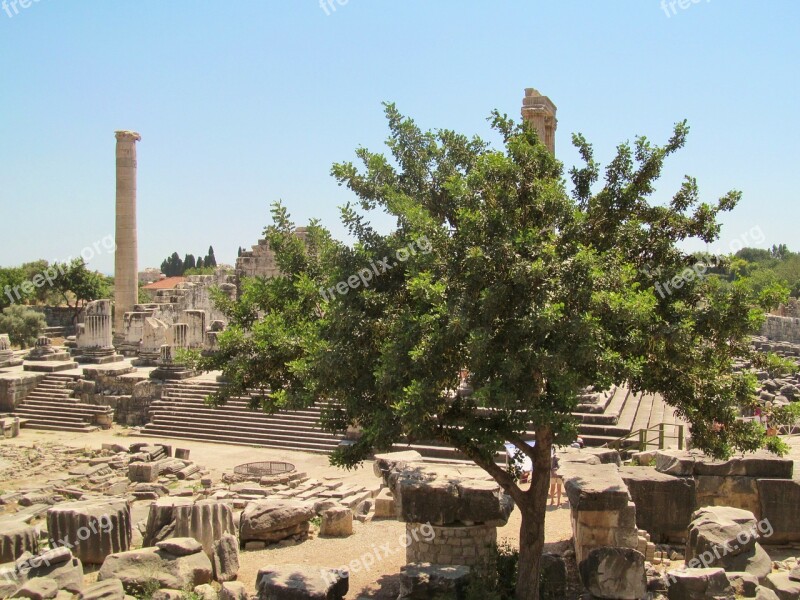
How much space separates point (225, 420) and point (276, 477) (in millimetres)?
5981

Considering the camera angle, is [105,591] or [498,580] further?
[498,580]

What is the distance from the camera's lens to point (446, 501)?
955 centimetres

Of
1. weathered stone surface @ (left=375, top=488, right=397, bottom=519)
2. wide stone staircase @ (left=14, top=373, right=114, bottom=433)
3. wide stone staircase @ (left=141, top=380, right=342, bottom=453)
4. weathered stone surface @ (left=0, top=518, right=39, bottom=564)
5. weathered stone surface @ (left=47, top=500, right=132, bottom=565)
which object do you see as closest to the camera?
weathered stone surface @ (left=0, top=518, right=39, bottom=564)

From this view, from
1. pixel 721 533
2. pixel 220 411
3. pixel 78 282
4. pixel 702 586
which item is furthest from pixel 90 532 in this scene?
pixel 78 282

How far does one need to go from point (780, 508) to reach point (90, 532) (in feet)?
33.3

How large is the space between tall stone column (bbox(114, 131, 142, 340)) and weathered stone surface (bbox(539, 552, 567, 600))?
87.0 feet

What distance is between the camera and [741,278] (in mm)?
7512

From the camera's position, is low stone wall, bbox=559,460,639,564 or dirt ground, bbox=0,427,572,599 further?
dirt ground, bbox=0,427,572,599

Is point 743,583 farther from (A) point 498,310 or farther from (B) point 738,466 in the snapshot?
(A) point 498,310

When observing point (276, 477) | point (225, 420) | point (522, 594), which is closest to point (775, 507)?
point (522, 594)

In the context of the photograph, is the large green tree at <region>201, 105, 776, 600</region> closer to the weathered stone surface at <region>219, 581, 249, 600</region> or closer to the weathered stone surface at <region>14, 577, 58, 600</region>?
the weathered stone surface at <region>219, 581, 249, 600</region>

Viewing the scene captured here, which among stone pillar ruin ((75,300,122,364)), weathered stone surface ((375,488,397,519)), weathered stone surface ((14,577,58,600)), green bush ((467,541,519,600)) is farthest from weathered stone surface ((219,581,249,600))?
stone pillar ruin ((75,300,122,364))

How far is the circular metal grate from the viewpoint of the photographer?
1631cm

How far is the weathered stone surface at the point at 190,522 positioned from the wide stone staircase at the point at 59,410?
1256cm
